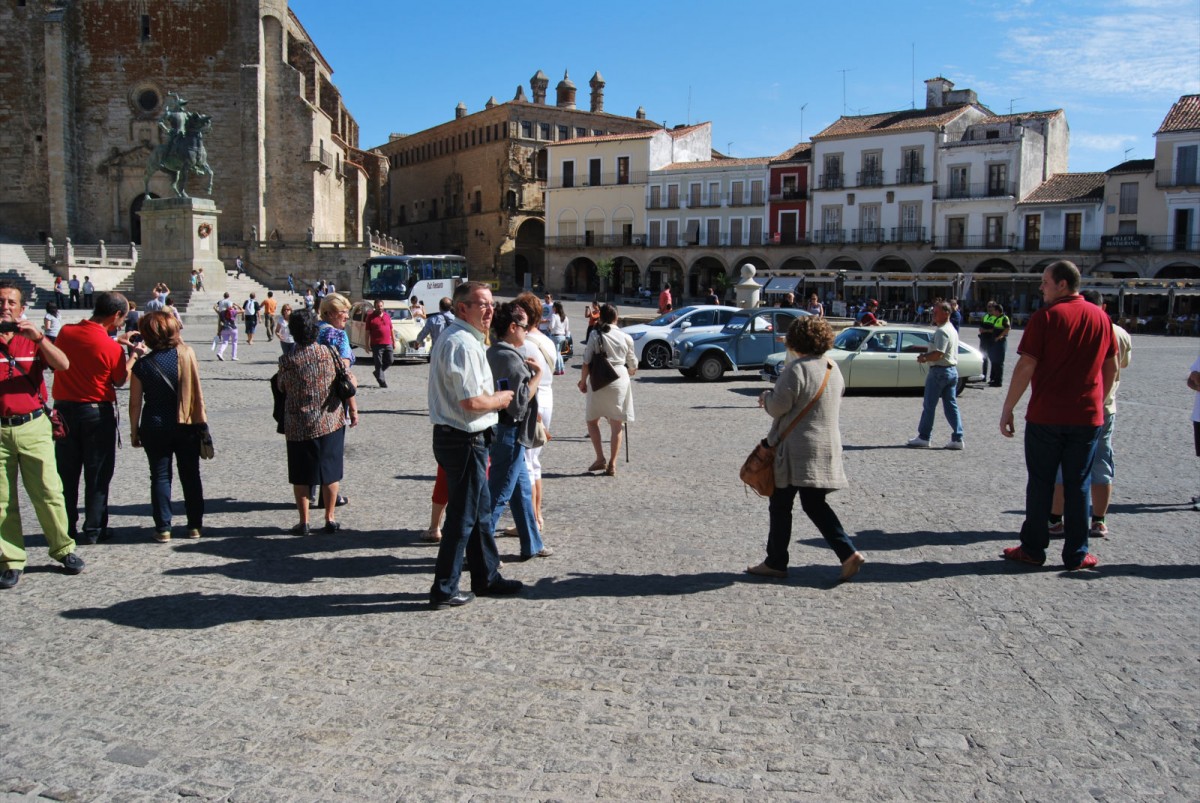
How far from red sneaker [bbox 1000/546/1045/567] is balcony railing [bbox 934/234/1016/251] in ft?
152

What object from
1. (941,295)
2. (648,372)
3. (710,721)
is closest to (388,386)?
(648,372)

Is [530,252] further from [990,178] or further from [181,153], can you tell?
[181,153]

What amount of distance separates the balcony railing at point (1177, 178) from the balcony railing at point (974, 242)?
21.5 feet

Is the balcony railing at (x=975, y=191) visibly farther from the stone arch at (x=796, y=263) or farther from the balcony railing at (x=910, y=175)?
the stone arch at (x=796, y=263)

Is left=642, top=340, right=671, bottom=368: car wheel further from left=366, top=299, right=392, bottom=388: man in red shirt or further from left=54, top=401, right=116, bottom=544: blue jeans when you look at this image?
left=54, top=401, right=116, bottom=544: blue jeans

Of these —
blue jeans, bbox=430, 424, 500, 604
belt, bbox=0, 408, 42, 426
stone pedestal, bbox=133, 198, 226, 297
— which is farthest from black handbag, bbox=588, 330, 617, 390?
stone pedestal, bbox=133, 198, 226, 297

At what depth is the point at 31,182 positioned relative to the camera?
4709cm

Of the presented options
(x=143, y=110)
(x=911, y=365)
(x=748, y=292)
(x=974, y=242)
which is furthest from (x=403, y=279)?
(x=974, y=242)

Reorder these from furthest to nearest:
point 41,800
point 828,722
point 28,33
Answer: point 28,33, point 828,722, point 41,800

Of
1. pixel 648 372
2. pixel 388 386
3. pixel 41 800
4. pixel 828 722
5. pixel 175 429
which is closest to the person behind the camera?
pixel 41 800

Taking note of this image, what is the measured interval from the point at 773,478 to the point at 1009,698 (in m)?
1.83

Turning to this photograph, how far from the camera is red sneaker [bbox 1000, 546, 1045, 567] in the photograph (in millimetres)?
5977

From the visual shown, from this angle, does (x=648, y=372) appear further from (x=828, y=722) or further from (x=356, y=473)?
(x=828, y=722)

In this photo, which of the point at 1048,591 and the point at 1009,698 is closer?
the point at 1009,698
